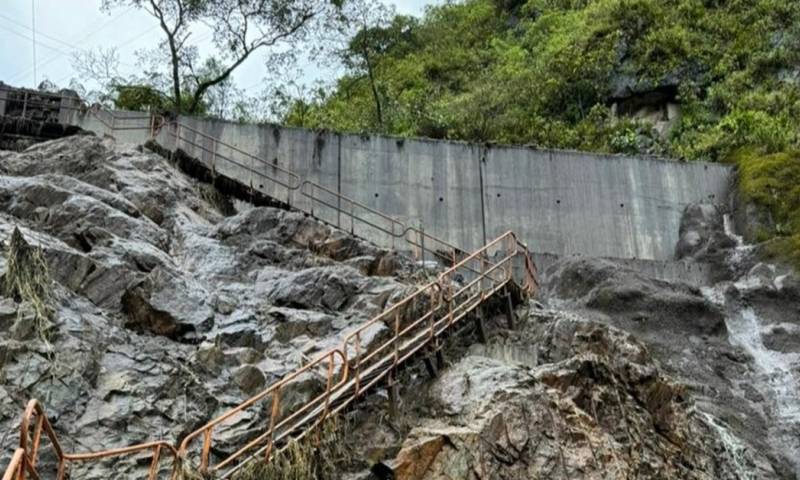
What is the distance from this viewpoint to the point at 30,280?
9.62m

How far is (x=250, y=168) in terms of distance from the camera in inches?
712

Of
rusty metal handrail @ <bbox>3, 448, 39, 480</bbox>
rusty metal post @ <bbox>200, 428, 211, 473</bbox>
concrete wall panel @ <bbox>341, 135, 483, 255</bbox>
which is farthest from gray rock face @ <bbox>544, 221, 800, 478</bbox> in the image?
Answer: rusty metal handrail @ <bbox>3, 448, 39, 480</bbox>

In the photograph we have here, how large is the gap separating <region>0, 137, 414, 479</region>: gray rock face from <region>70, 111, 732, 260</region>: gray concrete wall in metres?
3.36

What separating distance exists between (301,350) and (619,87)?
828 inches

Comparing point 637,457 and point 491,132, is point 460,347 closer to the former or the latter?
point 637,457

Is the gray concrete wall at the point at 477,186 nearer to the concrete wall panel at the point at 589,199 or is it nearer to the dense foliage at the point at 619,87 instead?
the concrete wall panel at the point at 589,199

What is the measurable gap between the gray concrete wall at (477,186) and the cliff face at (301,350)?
2.85 m

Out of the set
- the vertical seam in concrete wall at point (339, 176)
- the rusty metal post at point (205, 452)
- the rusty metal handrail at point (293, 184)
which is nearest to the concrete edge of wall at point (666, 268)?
the rusty metal handrail at point (293, 184)

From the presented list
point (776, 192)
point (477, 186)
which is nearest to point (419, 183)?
point (477, 186)

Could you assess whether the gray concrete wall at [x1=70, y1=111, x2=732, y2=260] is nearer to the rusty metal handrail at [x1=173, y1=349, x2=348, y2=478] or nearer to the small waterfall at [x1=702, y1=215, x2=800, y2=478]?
the small waterfall at [x1=702, y1=215, x2=800, y2=478]

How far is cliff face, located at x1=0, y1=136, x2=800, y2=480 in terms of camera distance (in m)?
8.91

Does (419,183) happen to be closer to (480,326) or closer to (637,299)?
(637,299)

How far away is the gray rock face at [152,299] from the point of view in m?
8.65

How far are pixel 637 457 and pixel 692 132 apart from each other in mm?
17571
